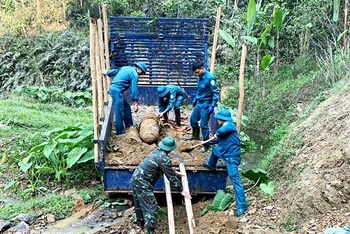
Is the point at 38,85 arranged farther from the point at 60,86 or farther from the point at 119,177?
the point at 119,177

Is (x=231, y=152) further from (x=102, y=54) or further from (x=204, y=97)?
(x=102, y=54)

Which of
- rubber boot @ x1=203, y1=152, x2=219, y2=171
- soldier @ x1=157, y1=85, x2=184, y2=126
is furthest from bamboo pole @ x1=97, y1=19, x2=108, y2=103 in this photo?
rubber boot @ x1=203, y1=152, x2=219, y2=171

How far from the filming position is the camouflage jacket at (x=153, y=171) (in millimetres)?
5641

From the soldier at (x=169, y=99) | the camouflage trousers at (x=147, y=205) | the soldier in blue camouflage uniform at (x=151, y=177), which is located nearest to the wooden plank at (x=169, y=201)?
the soldier in blue camouflage uniform at (x=151, y=177)

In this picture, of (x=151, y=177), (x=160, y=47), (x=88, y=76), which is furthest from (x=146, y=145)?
(x=88, y=76)

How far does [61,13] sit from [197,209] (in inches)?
594

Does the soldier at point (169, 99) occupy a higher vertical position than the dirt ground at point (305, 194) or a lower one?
higher

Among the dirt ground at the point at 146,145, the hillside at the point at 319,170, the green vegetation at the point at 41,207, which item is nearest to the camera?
the hillside at the point at 319,170

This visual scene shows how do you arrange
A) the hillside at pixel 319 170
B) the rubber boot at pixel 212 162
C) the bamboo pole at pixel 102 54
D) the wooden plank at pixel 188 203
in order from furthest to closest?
the bamboo pole at pixel 102 54 < the rubber boot at pixel 212 162 < the wooden plank at pixel 188 203 < the hillside at pixel 319 170

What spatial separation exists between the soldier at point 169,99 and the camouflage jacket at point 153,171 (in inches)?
89.0

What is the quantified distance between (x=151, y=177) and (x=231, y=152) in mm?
1122

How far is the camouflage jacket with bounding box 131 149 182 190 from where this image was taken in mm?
5641

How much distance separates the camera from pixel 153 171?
5.70 metres

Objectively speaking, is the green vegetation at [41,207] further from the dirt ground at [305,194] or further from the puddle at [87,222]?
the dirt ground at [305,194]
